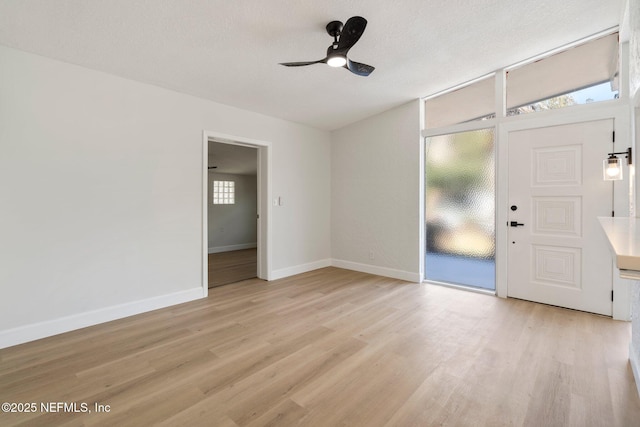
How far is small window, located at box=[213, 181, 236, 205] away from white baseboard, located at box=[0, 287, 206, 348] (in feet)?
14.5

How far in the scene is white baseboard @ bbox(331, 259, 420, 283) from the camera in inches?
176

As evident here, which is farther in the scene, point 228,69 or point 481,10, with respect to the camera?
point 228,69

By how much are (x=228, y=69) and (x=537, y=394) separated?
3.93 meters

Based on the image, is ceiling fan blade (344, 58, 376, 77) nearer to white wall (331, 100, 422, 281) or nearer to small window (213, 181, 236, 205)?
white wall (331, 100, 422, 281)

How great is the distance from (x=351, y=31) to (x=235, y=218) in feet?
21.5

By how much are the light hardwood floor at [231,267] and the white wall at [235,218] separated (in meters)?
0.48

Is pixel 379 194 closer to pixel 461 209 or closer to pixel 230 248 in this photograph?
pixel 461 209

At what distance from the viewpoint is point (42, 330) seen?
8.70 ft

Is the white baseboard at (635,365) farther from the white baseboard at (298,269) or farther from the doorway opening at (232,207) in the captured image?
the doorway opening at (232,207)

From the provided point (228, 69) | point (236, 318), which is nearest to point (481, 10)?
point (228, 69)

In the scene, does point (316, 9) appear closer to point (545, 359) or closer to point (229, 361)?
point (229, 361)

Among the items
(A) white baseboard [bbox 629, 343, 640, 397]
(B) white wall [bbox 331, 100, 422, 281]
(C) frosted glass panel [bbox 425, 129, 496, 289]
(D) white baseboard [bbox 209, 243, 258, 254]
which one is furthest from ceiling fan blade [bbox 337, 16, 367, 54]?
(D) white baseboard [bbox 209, 243, 258, 254]

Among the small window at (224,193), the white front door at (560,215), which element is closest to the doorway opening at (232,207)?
the small window at (224,193)

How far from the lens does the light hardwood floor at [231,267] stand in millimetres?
4684
